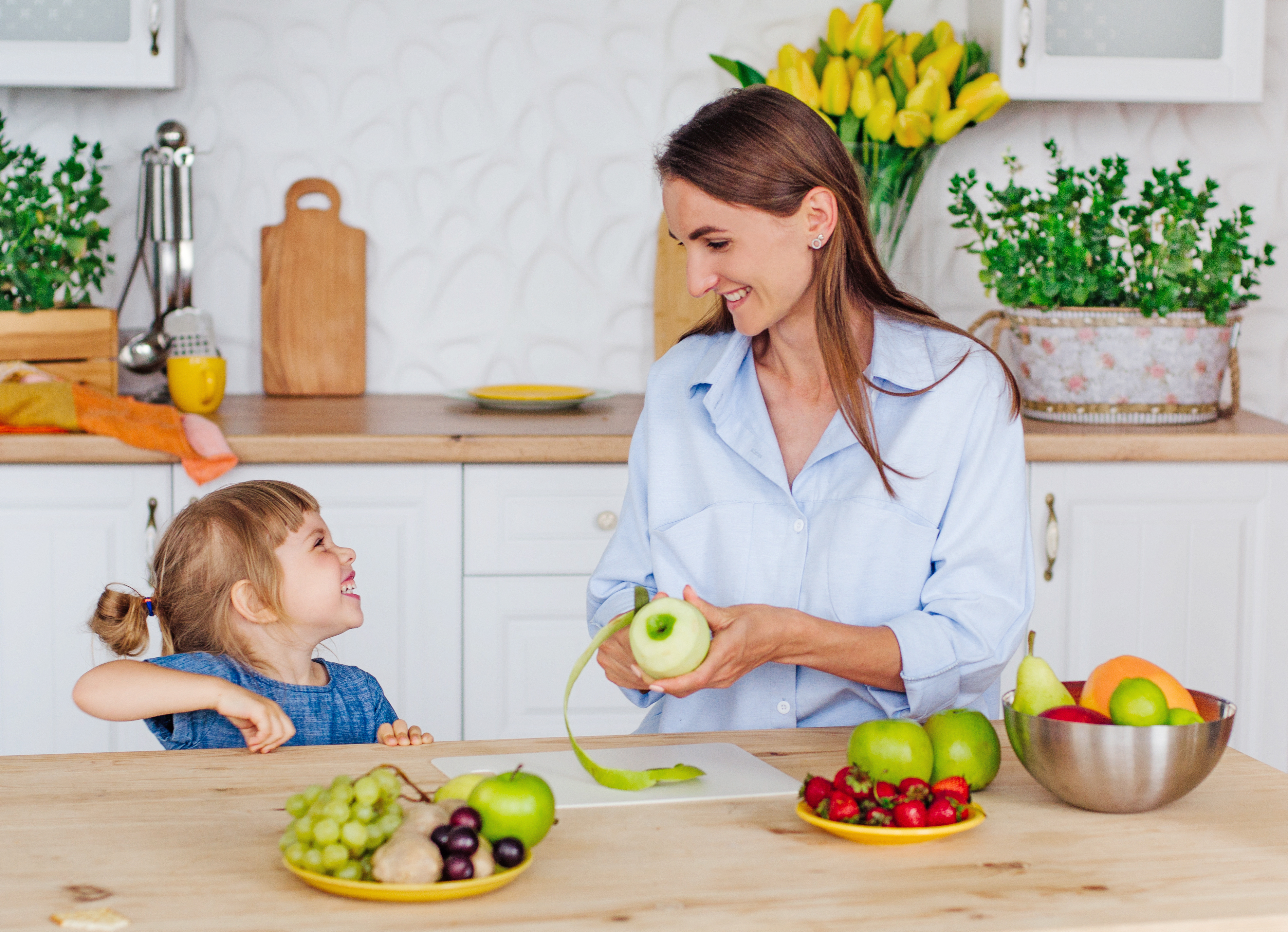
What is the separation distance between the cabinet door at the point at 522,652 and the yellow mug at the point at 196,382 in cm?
62

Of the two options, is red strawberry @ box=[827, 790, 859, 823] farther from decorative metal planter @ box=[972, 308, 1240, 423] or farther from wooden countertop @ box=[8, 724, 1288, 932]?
decorative metal planter @ box=[972, 308, 1240, 423]

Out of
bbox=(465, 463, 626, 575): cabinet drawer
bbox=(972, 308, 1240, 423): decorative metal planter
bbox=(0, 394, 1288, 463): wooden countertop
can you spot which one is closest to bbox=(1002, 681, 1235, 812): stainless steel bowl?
bbox=(0, 394, 1288, 463): wooden countertop

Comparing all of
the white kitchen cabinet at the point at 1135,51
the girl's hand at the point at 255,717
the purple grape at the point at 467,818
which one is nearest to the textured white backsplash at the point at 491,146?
the white kitchen cabinet at the point at 1135,51

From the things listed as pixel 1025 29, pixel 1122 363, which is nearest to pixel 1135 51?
pixel 1025 29

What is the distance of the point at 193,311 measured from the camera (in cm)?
254

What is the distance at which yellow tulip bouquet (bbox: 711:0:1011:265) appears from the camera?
2521mm

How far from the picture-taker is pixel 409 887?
82cm

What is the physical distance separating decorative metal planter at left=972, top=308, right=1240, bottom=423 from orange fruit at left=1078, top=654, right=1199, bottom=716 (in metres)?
1.37

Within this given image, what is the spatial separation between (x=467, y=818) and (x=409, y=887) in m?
0.06

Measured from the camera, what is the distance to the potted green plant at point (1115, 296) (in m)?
2.29

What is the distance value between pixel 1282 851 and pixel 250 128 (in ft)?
7.81

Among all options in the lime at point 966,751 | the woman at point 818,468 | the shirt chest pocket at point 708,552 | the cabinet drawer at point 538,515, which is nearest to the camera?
the lime at point 966,751

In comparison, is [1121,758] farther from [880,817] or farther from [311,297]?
[311,297]

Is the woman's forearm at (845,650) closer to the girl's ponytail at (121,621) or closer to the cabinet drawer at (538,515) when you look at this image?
the girl's ponytail at (121,621)
